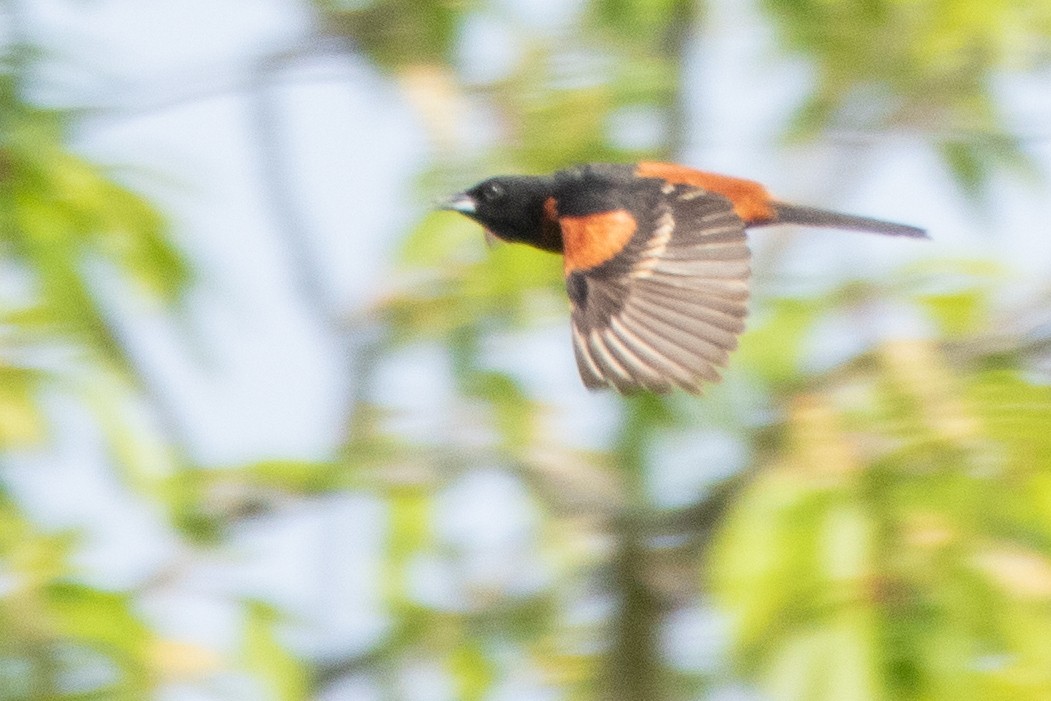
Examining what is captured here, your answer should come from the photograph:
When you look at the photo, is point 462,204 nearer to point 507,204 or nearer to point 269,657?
point 507,204

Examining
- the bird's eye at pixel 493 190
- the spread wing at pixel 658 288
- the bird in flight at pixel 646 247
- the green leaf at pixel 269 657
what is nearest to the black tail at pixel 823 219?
the bird in flight at pixel 646 247

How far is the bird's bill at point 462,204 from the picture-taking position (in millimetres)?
3367

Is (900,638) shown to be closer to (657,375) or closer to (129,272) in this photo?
(657,375)

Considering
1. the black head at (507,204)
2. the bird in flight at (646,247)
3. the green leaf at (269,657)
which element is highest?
the black head at (507,204)

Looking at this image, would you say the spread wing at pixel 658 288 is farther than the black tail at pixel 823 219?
No

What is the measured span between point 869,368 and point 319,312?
156 cm

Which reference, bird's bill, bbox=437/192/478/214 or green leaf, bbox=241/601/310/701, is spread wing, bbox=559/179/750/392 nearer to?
bird's bill, bbox=437/192/478/214

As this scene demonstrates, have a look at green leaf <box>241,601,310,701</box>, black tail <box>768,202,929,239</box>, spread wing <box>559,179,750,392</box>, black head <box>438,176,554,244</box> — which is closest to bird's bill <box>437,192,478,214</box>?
black head <box>438,176,554,244</box>

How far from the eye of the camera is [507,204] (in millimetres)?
3357

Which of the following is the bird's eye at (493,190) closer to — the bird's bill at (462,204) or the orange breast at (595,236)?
the bird's bill at (462,204)

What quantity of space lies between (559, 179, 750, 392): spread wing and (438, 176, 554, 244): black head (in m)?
0.23

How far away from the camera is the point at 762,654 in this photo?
269 centimetres

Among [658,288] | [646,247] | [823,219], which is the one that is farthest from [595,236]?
[823,219]

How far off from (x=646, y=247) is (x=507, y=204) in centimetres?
51
